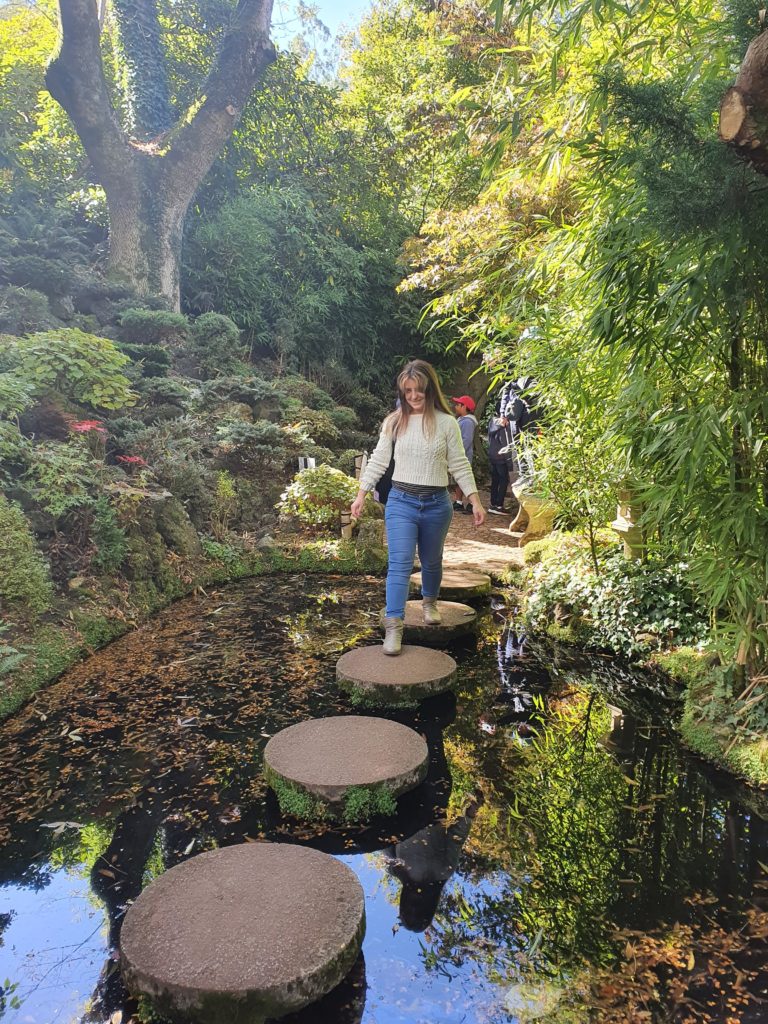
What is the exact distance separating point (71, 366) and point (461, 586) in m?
4.08

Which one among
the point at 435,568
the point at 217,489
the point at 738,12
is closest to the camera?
the point at 738,12

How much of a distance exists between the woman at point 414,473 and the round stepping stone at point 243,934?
1.90m

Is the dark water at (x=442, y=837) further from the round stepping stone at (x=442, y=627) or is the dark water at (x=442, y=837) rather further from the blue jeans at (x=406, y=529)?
the blue jeans at (x=406, y=529)

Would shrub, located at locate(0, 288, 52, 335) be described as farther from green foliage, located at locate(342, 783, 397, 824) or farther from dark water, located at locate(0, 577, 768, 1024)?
green foliage, located at locate(342, 783, 397, 824)

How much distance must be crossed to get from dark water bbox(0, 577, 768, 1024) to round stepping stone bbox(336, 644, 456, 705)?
0.12m

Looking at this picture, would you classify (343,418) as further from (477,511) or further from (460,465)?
(477,511)

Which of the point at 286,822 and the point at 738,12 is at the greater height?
the point at 738,12

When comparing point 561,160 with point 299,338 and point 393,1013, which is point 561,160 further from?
point 299,338

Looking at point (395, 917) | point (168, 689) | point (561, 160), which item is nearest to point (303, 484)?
point (168, 689)

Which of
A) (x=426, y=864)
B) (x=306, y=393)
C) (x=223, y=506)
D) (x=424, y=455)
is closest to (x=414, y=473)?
(x=424, y=455)

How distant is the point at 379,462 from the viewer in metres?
3.89

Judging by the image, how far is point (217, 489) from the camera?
7312 mm

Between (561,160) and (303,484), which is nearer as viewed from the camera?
(561,160)

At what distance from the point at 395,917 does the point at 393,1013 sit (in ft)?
1.19
